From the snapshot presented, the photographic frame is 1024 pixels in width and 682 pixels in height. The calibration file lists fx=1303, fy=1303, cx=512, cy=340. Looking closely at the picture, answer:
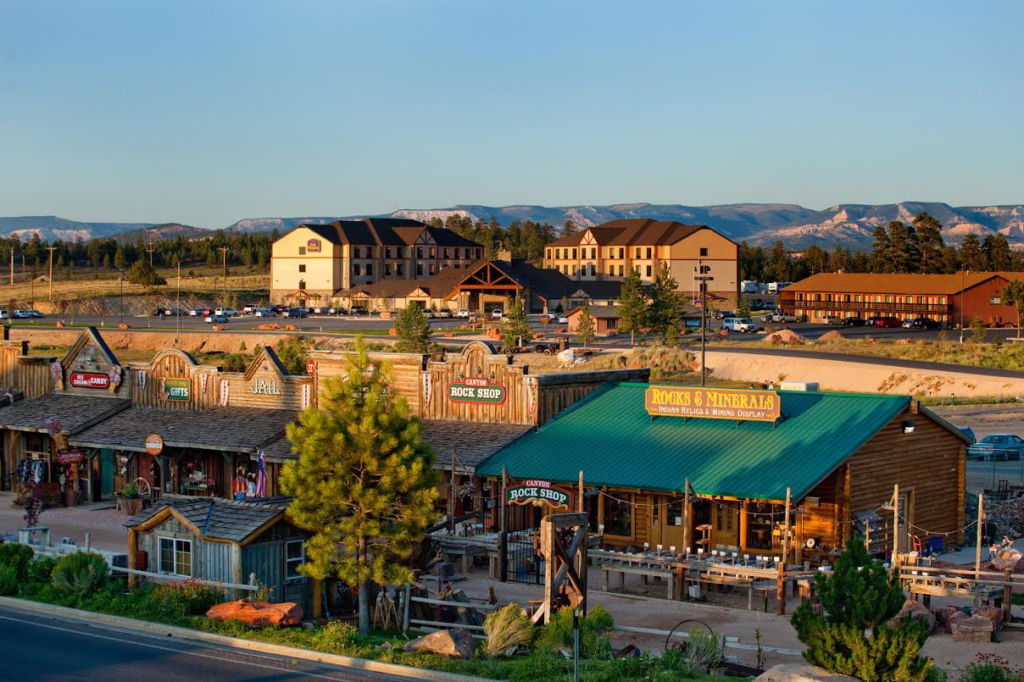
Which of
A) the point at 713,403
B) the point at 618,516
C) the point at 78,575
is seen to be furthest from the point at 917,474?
the point at 78,575

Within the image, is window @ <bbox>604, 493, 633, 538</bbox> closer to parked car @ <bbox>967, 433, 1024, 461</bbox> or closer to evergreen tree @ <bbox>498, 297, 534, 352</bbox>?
parked car @ <bbox>967, 433, 1024, 461</bbox>

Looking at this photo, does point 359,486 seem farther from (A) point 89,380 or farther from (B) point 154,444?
(A) point 89,380

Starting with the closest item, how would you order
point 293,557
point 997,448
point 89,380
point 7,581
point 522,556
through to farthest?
point 293,557
point 7,581
point 522,556
point 89,380
point 997,448

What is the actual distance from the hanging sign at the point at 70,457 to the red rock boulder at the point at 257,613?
20.8m

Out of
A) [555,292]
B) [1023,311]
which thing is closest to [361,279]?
[555,292]

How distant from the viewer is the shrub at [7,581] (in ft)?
92.8

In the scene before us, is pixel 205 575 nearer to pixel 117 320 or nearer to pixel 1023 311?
pixel 1023 311

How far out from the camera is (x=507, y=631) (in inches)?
917

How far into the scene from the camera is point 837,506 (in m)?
32.5

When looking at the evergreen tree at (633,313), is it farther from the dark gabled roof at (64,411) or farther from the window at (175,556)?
the window at (175,556)

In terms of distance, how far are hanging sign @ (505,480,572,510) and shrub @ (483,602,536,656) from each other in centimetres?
1023

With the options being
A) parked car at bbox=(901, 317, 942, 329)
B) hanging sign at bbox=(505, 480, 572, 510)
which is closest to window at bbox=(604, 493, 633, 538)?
hanging sign at bbox=(505, 480, 572, 510)

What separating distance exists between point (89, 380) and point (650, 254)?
11645 centimetres

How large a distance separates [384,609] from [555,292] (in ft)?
402
